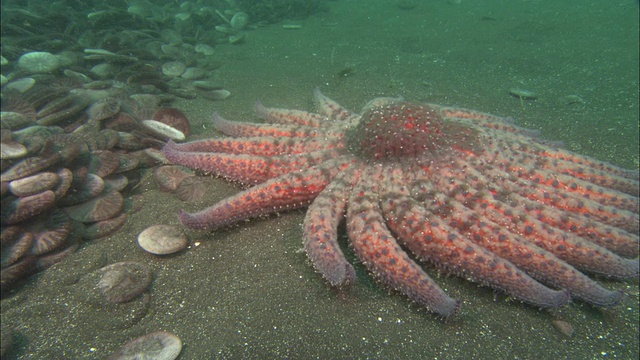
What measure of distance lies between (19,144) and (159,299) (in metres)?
2.26

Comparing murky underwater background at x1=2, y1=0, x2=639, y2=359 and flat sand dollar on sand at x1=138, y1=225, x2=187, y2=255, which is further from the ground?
flat sand dollar on sand at x1=138, y1=225, x2=187, y2=255

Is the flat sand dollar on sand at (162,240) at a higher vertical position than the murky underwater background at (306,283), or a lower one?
higher

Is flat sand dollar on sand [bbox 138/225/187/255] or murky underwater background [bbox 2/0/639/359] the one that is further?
flat sand dollar on sand [bbox 138/225/187/255]

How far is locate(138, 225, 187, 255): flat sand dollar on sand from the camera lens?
3.22 metres

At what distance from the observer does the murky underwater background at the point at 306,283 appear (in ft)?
8.67

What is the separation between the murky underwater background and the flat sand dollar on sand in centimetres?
12

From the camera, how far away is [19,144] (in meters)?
3.40

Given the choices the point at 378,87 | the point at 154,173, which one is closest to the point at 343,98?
the point at 378,87

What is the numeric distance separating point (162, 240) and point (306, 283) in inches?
59.3

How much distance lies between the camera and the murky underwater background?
264 cm

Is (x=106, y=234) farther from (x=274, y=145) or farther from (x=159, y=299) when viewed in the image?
(x=274, y=145)

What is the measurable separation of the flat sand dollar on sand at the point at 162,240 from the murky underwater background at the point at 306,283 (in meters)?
0.12

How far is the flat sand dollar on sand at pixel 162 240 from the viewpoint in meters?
3.22

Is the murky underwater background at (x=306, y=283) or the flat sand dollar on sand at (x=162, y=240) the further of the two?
the flat sand dollar on sand at (x=162, y=240)
